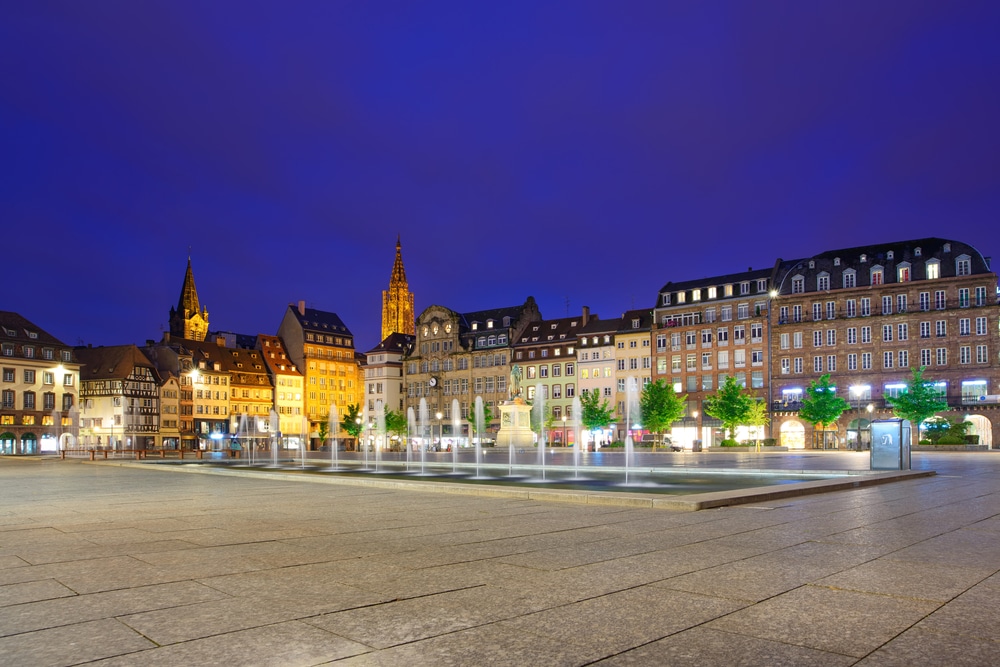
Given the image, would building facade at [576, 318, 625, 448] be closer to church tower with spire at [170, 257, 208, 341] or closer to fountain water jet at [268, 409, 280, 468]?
fountain water jet at [268, 409, 280, 468]

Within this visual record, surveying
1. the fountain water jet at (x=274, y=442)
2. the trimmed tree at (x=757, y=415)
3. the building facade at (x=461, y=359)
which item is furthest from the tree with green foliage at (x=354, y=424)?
the trimmed tree at (x=757, y=415)

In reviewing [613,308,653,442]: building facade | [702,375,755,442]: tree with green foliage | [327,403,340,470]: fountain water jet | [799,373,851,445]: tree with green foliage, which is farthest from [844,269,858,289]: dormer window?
[327,403,340,470]: fountain water jet

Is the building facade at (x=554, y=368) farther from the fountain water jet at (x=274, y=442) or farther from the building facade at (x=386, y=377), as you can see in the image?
the fountain water jet at (x=274, y=442)

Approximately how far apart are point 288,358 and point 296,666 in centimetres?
13282

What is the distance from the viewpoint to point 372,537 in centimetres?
1091

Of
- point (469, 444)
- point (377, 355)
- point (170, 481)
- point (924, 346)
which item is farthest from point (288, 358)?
point (170, 481)

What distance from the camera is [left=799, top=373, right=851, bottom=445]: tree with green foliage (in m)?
72.5

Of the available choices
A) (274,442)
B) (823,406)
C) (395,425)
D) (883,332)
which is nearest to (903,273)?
(883,332)

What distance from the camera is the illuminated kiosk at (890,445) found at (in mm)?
25109

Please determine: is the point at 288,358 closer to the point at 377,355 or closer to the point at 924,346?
the point at 377,355

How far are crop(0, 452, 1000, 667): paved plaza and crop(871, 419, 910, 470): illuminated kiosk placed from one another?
39.4 feet

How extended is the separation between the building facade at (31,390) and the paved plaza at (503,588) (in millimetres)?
81357

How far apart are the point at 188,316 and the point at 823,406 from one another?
148 m

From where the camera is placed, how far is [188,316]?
→ 181m
